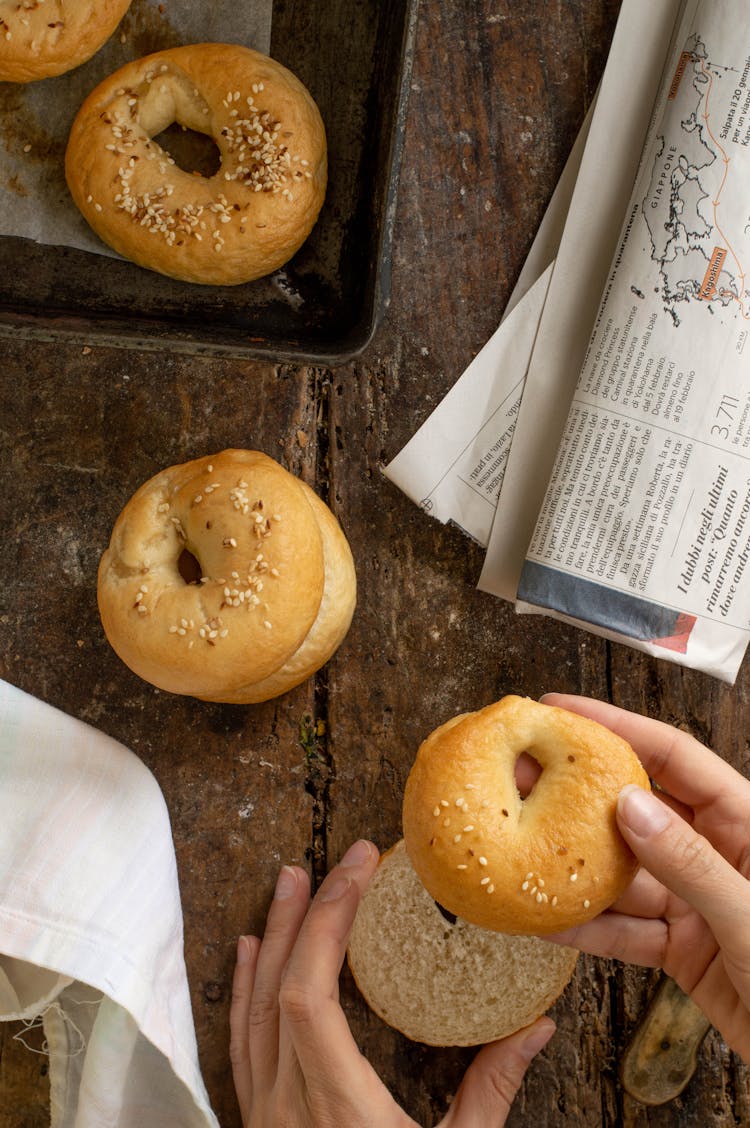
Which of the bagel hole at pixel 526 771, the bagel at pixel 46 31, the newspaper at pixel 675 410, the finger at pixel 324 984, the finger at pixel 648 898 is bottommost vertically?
the finger at pixel 324 984

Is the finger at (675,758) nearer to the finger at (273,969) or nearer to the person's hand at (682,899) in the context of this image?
the person's hand at (682,899)

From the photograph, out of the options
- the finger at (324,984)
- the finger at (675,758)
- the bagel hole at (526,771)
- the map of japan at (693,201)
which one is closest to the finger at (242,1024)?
the finger at (324,984)

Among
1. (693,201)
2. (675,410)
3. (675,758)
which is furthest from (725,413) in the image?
(675,758)

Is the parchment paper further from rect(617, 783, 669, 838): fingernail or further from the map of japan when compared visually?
rect(617, 783, 669, 838): fingernail

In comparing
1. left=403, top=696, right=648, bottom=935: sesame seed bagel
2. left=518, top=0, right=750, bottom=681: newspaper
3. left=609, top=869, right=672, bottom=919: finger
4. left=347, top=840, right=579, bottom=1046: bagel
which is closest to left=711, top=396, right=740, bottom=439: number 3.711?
left=518, top=0, right=750, bottom=681: newspaper

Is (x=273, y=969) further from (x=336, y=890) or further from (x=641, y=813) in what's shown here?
(x=641, y=813)

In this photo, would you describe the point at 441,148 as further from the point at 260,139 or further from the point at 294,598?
the point at 294,598
